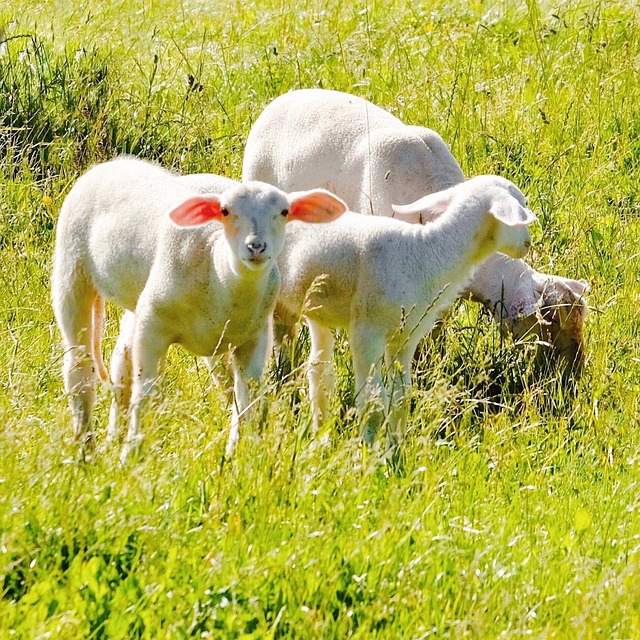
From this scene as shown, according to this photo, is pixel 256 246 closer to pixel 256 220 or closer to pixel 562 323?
pixel 256 220

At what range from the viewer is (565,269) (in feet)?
22.1

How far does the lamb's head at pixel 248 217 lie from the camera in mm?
4316

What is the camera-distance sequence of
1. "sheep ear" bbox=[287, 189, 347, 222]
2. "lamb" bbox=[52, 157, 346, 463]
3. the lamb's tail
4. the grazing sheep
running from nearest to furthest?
"lamb" bbox=[52, 157, 346, 463] < "sheep ear" bbox=[287, 189, 347, 222] < the grazing sheep < the lamb's tail

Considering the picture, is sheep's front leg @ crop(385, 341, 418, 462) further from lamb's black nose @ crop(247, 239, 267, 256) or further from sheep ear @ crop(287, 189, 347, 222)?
lamb's black nose @ crop(247, 239, 267, 256)

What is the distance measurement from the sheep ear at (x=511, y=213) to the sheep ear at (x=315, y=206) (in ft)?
2.19

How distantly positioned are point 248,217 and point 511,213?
117cm

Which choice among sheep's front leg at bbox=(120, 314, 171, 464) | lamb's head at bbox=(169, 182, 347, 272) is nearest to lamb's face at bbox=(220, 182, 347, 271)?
lamb's head at bbox=(169, 182, 347, 272)

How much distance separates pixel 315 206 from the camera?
467 centimetres

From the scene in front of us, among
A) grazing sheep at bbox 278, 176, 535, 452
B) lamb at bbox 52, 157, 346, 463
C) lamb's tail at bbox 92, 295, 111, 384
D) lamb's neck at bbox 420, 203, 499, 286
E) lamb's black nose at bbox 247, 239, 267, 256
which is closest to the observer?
lamb's black nose at bbox 247, 239, 267, 256

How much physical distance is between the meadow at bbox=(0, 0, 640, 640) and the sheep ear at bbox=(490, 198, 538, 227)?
51cm

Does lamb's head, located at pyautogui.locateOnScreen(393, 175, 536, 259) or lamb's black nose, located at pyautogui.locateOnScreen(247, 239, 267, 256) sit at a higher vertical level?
lamb's black nose, located at pyautogui.locateOnScreen(247, 239, 267, 256)

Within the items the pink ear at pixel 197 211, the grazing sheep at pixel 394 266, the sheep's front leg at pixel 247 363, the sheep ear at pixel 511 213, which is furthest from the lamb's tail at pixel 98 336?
the sheep ear at pixel 511 213

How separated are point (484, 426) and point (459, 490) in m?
0.75

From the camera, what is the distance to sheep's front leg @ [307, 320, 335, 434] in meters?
5.32
